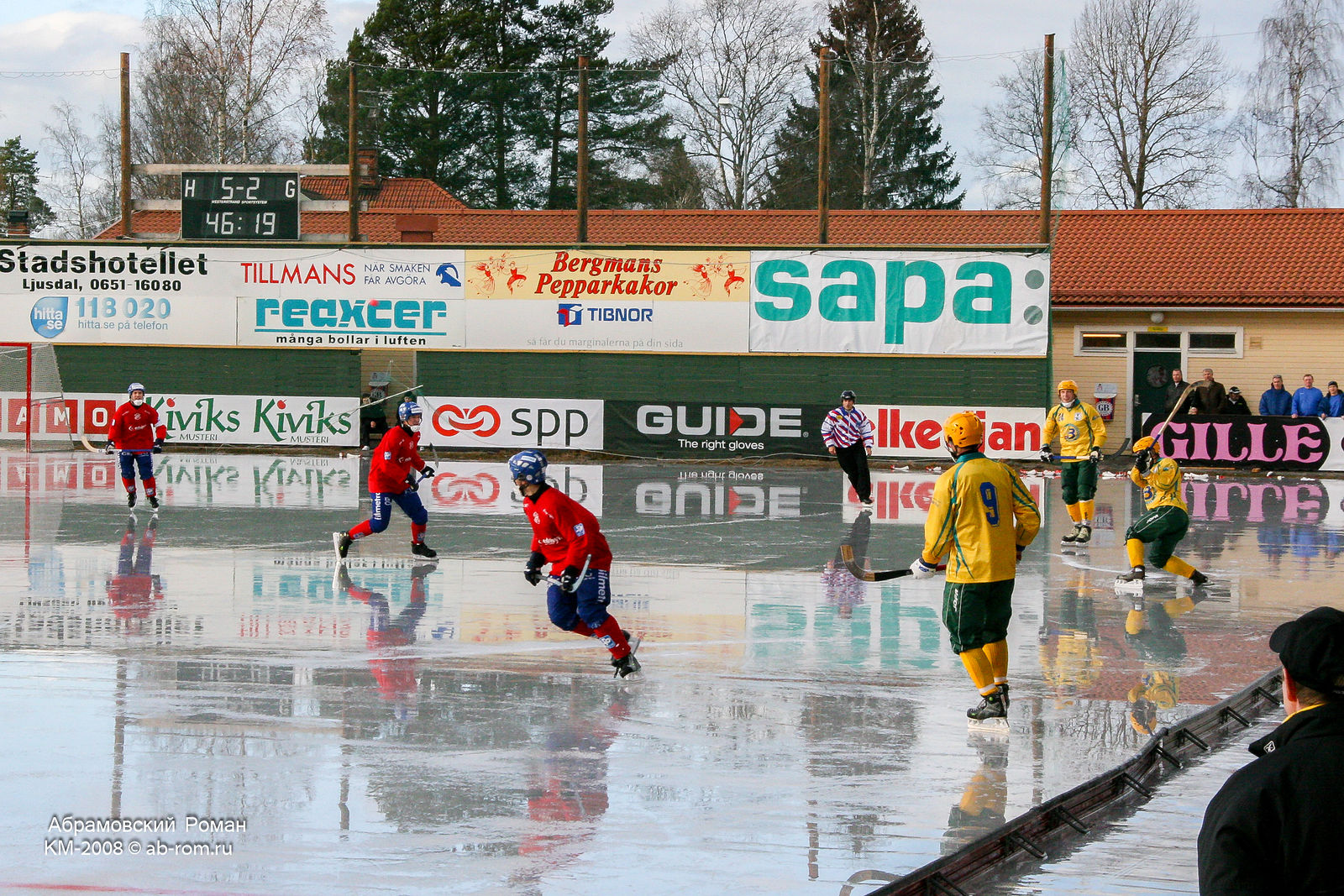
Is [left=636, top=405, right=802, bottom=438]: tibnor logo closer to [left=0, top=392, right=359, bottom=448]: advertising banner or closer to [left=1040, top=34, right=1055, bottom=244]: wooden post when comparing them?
[left=1040, top=34, right=1055, bottom=244]: wooden post

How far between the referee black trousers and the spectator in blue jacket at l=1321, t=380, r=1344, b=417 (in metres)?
11.6

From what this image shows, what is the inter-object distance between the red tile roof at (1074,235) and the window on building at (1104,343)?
35.8 inches

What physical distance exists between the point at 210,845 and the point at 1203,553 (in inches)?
452

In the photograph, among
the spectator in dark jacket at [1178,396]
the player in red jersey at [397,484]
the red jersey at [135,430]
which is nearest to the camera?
the player in red jersey at [397,484]

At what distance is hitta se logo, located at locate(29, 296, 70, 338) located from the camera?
28359 mm

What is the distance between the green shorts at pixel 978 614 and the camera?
7.34 m

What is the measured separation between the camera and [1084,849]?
5.43 meters

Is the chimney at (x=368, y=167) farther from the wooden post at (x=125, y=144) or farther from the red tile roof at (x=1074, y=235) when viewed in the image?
the wooden post at (x=125, y=144)

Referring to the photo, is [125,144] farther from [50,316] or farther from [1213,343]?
[1213,343]

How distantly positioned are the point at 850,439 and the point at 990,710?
10968 mm

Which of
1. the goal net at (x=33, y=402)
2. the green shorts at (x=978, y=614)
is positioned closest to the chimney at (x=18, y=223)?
the goal net at (x=33, y=402)

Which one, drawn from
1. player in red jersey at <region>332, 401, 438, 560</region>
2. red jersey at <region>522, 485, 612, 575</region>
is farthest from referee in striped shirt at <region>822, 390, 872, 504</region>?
red jersey at <region>522, 485, 612, 575</region>

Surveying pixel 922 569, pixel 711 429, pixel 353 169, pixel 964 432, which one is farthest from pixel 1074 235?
pixel 922 569

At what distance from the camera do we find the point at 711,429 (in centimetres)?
2700
